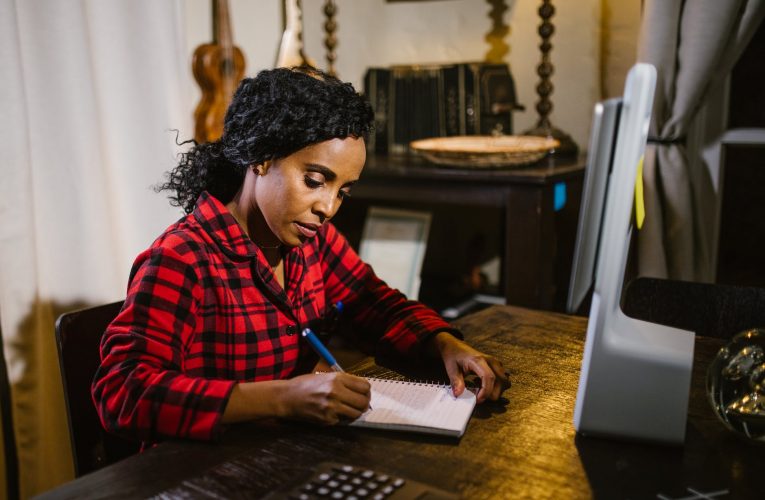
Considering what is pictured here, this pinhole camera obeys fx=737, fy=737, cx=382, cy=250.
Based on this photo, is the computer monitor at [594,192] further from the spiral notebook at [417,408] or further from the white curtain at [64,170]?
the white curtain at [64,170]

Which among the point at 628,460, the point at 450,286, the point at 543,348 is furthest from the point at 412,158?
the point at 628,460

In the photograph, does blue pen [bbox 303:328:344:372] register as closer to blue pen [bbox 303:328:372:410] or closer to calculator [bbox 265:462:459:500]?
blue pen [bbox 303:328:372:410]

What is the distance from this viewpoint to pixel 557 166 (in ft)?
7.45

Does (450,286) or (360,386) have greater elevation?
(360,386)

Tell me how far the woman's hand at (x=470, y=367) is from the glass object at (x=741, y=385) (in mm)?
296

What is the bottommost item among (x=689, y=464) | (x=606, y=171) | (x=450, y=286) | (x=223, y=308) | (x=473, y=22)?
(x=450, y=286)

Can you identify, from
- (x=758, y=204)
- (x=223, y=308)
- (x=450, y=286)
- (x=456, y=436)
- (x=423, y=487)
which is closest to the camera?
(x=423, y=487)

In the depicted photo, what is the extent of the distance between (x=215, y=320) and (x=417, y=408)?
39 cm

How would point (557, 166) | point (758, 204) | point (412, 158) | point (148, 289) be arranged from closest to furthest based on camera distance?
point (148, 289) → point (557, 166) → point (758, 204) → point (412, 158)

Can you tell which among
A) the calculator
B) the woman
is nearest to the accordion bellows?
the woman

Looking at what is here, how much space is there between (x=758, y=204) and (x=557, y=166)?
73cm

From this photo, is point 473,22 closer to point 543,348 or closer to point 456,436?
point 543,348

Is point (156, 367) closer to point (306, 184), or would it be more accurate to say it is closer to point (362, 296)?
point (306, 184)

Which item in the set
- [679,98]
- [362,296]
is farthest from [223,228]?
[679,98]
